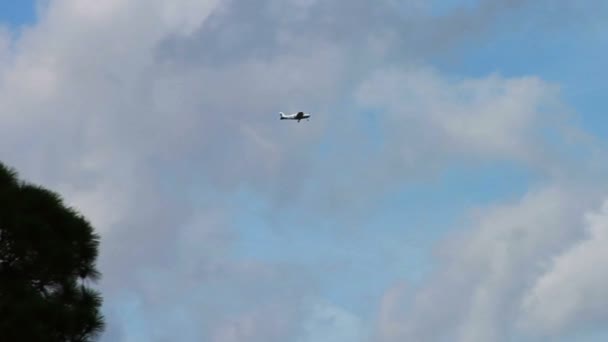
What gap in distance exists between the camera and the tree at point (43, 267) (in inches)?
1273

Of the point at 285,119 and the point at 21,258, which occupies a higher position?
the point at 285,119

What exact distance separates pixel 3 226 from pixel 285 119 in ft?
441

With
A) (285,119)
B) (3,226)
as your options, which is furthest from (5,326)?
(285,119)

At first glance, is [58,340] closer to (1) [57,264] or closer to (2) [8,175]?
(1) [57,264]

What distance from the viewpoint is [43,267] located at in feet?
110

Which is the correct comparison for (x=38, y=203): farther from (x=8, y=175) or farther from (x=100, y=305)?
(x=100, y=305)

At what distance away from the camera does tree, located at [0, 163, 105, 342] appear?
106 ft

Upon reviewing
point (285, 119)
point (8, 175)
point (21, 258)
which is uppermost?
point (285, 119)

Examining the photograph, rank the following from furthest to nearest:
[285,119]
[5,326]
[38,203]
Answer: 1. [285,119]
2. [38,203]
3. [5,326]

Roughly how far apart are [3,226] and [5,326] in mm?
3336

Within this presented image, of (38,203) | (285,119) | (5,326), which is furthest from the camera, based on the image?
(285,119)

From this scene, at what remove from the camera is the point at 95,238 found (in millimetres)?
35156

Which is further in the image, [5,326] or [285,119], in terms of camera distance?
[285,119]

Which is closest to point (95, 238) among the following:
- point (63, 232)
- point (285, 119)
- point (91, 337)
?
point (63, 232)
